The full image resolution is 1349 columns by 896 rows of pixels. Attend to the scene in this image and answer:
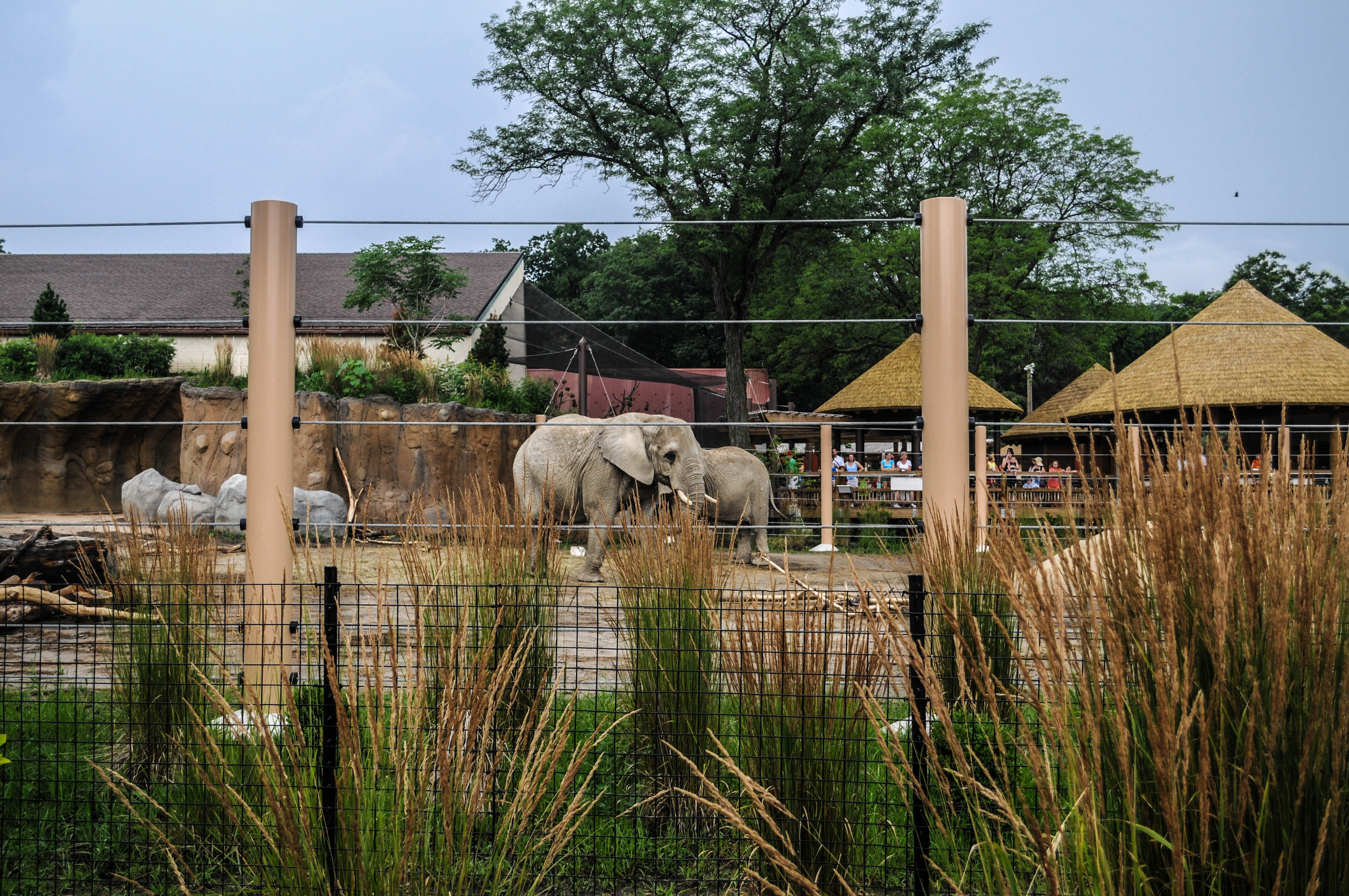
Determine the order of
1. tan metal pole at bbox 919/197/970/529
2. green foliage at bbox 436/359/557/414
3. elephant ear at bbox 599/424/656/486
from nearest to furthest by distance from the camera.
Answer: tan metal pole at bbox 919/197/970/529, elephant ear at bbox 599/424/656/486, green foliage at bbox 436/359/557/414

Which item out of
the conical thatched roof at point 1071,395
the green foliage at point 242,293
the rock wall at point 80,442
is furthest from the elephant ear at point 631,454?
the conical thatched roof at point 1071,395

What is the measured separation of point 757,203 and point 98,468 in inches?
449

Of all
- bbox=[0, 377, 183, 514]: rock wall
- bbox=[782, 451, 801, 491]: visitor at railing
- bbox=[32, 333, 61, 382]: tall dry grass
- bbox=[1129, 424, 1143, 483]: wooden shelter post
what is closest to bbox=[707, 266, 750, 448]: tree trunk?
bbox=[782, 451, 801, 491]: visitor at railing

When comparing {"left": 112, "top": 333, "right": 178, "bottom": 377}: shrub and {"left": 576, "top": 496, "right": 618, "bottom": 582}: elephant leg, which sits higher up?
{"left": 112, "top": 333, "right": 178, "bottom": 377}: shrub

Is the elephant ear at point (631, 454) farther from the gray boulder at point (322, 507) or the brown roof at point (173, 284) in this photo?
the brown roof at point (173, 284)

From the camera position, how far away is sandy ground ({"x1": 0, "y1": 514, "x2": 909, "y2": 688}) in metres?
1.75

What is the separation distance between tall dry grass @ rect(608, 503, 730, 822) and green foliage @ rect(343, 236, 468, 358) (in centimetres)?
1202

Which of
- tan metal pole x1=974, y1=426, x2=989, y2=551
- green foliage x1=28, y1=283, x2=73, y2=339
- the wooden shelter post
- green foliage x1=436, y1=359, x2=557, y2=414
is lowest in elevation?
tan metal pole x1=974, y1=426, x2=989, y2=551

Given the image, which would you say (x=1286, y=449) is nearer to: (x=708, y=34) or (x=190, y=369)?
(x=190, y=369)

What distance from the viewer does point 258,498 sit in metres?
2.66

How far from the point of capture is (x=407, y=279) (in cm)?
1476

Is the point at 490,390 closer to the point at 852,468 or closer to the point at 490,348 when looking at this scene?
the point at 490,348

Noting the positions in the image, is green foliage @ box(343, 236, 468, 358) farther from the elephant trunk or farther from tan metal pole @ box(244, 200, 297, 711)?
tan metal pole @ box(244, 200, 297, 711)

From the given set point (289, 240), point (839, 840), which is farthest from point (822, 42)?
point (839, 840)
